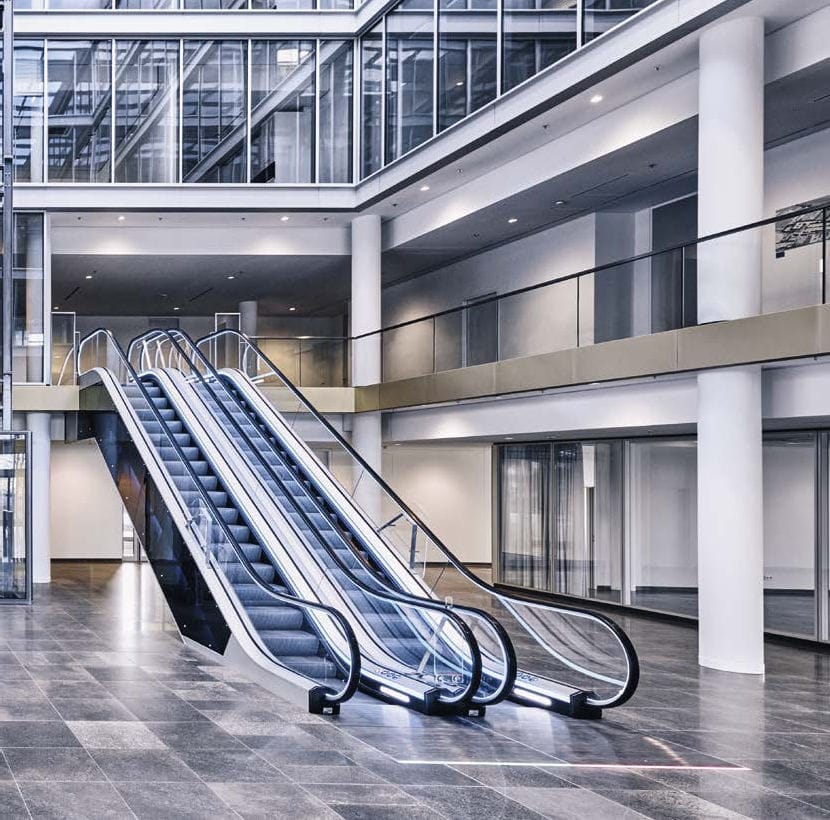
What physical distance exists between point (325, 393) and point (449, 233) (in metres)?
3.98

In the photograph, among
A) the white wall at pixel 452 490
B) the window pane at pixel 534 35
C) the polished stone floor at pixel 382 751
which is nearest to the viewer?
the polished stone floor at pixel 382 751

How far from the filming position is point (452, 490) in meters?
29.6

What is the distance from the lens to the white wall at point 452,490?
29484 mm

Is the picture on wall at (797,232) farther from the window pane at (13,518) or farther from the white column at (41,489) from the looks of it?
the white column at (41,489)

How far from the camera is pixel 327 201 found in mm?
22703

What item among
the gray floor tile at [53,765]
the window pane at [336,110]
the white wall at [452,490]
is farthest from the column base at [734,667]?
the white wall at [452,490]

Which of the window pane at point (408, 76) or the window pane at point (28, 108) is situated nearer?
the window pane at point (408, 76)

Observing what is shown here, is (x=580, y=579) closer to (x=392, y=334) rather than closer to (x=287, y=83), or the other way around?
(x=392, y=334)

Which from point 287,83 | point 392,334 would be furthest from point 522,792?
point 287,83

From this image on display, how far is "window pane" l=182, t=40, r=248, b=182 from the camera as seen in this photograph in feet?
76.3

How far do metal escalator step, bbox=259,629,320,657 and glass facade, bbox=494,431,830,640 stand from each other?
7.04 meters

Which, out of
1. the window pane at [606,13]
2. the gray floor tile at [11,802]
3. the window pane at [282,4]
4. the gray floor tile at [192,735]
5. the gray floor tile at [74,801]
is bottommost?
the gray floor tile at [192,735]

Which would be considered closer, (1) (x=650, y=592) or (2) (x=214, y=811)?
(2) (x=214, y=811)

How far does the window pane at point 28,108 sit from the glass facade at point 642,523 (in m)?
11.4
